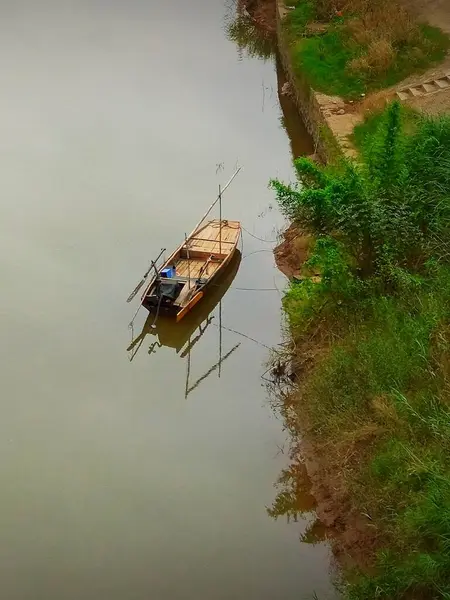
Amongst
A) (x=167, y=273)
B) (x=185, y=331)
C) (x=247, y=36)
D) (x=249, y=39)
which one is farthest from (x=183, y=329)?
(x=247, y=36)

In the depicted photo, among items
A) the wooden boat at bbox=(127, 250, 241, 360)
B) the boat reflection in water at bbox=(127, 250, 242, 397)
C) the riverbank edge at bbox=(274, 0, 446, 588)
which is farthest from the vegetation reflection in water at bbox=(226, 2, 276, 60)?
the boat reflection in water at bbox=(127, 250, 242, 397)

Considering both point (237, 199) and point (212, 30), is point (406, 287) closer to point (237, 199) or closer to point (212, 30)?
point (237, 199)

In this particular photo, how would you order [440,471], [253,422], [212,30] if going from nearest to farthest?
[440,471] → [253,422] → [212,30]

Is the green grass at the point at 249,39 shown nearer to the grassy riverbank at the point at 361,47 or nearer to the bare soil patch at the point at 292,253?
the grassy riverbank at the point at 361,47

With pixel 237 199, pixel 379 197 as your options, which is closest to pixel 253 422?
pixel 379 197

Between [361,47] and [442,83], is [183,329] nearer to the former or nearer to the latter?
[442,83]

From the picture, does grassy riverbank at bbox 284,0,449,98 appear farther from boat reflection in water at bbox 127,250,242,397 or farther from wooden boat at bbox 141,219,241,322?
boat reflection in water at bbox 127,250,242,397

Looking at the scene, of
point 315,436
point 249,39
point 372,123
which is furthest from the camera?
point 249,39
